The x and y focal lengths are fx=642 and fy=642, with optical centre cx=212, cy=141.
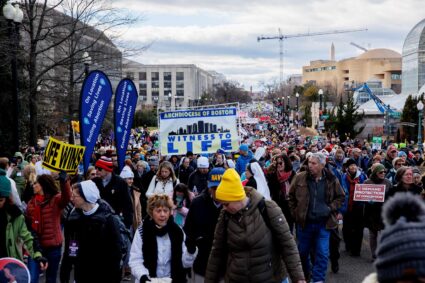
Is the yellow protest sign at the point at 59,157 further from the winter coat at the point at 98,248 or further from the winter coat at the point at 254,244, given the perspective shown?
the winter coat at the point at 254,244

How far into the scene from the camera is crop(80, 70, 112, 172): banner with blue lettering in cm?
1112

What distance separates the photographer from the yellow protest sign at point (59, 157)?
9.27 metres

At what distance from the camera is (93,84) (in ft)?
37.7

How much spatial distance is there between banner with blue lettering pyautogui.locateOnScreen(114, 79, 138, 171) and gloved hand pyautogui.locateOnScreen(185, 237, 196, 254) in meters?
6.24

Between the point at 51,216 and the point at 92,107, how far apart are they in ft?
13.7

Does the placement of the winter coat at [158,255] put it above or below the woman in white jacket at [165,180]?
below

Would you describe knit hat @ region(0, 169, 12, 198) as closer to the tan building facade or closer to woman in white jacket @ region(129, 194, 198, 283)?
woman in white jacket @ region(129, 194, 198, 283)

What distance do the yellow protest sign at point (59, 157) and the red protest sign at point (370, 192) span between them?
4659 millimetres

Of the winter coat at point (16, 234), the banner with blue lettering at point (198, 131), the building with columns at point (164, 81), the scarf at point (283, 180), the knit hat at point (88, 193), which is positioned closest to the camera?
the knit hat at point (88, 193)

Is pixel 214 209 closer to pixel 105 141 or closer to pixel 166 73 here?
pixel 105 141

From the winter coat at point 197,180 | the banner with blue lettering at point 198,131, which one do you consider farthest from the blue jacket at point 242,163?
the banner with blue lettering at point 198,131

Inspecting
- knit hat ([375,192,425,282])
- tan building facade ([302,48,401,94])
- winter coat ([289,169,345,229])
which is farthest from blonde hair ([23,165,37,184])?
tan building facade ([302,48,401,94])

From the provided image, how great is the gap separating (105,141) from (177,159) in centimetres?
2595

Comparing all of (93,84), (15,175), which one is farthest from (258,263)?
(15,175)
